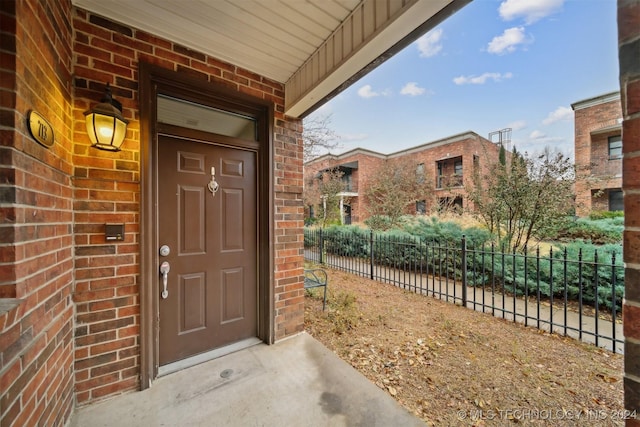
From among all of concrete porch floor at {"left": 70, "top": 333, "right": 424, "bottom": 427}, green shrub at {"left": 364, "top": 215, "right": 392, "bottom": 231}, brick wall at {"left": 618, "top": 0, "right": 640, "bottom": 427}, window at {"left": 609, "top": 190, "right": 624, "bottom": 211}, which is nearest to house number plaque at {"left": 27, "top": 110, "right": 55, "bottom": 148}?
concrete porch floor at {"left": 70, "top": 333, "right": 424, "bottom": 427}

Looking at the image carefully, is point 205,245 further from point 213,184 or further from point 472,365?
point 472,365

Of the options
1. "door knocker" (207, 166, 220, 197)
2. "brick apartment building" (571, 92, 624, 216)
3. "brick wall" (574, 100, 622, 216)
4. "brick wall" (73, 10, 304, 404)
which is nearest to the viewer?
"brick wall" (73, 10, 304, 404)

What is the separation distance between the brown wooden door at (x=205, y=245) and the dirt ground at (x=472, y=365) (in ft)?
3.51

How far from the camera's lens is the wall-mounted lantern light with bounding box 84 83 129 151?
5.18ft

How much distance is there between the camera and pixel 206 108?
232 centimetres

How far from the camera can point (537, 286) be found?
3.10 meters

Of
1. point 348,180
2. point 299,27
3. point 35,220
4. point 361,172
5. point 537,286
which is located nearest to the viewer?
point 35,220

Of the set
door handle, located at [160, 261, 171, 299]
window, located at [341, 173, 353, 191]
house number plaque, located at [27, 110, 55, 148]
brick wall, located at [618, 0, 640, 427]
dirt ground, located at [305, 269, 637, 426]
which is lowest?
dirt ground, located at [305, 269, 637, 426]

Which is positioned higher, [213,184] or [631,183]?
[213,184]

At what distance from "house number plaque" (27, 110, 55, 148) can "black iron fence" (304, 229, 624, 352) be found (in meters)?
4.45

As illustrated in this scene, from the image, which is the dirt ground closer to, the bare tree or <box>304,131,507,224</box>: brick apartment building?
the bare tree

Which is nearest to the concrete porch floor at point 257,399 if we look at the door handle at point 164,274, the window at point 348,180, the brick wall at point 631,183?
the door handle at point 164,274

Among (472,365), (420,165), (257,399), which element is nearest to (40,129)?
(257,399)

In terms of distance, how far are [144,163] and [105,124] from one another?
34 centimetres
